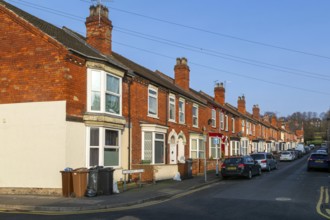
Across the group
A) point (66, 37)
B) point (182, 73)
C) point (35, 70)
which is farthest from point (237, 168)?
point (35, 70)

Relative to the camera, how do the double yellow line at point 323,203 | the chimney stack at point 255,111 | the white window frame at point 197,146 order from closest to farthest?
1. the double yellow line at point 323,203
2. the white window frame at point 197,146
3. the chimney stack at point 255,111

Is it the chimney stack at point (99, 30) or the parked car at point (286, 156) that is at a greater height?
the chimney stack at point (99, 30)

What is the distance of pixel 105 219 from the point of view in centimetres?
1028

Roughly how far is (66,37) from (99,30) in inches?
80.2

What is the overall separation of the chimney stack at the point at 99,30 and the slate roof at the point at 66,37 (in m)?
0.46

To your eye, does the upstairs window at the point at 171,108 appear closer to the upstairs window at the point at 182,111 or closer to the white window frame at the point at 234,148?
the upstairs window at the point at 182,111

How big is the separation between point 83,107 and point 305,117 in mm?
165611

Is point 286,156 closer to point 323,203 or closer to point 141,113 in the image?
point 141,113

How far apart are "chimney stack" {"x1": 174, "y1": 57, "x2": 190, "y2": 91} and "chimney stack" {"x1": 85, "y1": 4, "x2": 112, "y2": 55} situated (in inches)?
494

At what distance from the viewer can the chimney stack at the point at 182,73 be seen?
33.7m

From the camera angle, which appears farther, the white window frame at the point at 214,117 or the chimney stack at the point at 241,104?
the chimney stack at the point at 241,104

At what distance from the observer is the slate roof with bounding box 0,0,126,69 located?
56.9 feet

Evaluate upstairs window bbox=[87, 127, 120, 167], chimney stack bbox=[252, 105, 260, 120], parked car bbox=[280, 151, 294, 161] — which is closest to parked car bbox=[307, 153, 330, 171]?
upstairs window bbox=[87, 127, 120, 167]

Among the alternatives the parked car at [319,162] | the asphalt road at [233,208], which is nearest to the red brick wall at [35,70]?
the asphalt road at [233,208]
